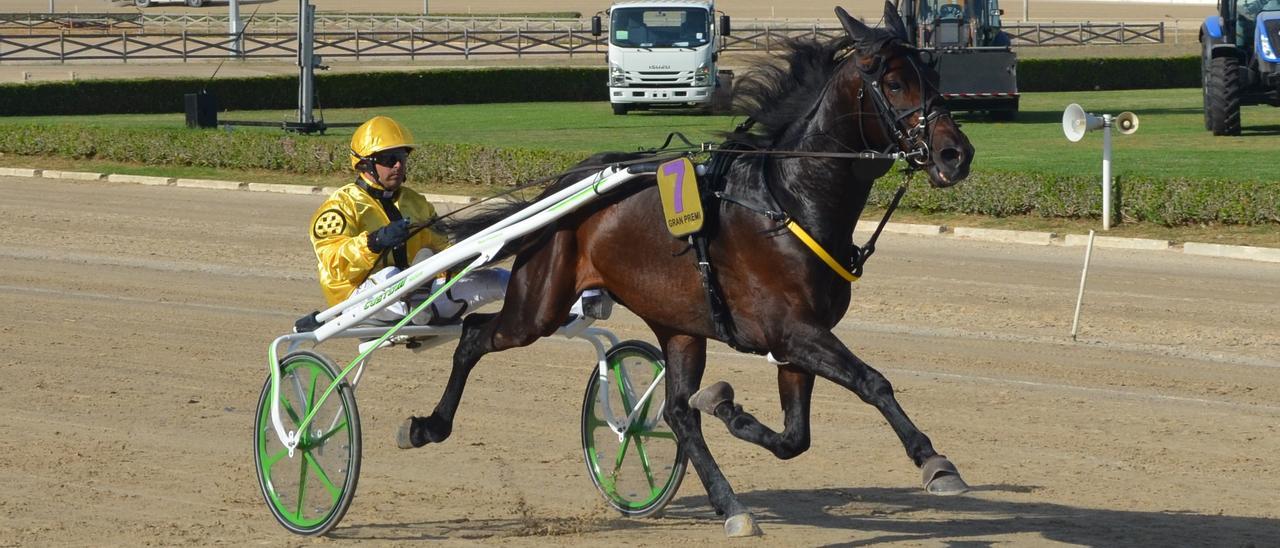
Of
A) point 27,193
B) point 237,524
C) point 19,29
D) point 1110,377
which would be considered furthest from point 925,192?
point 19,29

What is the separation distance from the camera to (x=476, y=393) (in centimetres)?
797

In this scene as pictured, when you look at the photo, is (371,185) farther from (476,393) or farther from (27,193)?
(27,193)

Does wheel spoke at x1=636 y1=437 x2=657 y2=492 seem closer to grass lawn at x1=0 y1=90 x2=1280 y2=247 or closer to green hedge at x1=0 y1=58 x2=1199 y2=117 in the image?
grass lawn at x1=0 y1=90 x2=1280 y2=247

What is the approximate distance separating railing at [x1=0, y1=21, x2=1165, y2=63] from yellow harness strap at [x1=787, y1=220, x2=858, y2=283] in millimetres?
34328

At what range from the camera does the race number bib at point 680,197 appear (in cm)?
505

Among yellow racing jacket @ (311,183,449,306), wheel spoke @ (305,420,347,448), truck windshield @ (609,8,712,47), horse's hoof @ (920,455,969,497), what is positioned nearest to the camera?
horse's hoof @ (920,455,969,497)

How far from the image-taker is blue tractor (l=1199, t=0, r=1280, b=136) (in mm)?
19984

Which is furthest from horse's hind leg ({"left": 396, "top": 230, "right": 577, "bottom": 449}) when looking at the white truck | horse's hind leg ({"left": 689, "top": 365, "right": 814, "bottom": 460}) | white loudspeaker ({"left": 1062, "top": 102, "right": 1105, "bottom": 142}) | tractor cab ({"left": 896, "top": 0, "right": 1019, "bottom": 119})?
the white truck

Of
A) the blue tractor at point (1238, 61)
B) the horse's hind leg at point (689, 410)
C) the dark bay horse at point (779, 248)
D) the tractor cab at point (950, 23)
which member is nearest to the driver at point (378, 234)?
the dark bay horse at point (779, 248)

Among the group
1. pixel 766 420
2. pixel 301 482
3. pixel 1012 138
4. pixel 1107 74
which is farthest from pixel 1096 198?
pixel 1107 74

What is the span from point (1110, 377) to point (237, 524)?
14.8 feet

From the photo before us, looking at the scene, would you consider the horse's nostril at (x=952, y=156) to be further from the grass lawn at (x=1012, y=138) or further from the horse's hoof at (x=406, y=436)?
the grass lawn at (x=1012, y=138)

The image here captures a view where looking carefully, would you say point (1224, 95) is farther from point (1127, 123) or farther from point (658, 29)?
point (658, 29)

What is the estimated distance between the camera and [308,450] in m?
5.71
